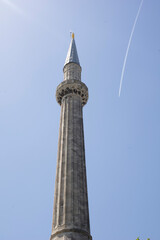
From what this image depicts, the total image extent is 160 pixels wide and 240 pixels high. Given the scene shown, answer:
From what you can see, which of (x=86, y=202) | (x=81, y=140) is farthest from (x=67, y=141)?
(x=86, y=202)

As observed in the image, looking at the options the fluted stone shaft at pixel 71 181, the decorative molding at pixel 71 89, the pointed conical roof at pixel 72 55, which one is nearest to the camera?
the fluted stone shaft at pixel 71 181

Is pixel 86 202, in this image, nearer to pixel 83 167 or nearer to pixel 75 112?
pixel 83 167

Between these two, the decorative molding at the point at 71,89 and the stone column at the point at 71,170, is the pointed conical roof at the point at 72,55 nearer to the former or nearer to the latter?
the stone column at the point at 71,170

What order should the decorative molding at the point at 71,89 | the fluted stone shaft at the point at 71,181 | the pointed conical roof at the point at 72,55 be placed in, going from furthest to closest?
the pointed conical roof at the point at 72,55 → the decorative molding at the point at 71,89 → the fluted stone shaft at the point at 71,181

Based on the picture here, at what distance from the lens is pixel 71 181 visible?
1961 cm

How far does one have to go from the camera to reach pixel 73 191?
19031 mm

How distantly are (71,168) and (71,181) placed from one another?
41.6 inches

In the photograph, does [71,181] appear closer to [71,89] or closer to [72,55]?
[71,89]

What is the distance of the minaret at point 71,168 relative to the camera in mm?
17364

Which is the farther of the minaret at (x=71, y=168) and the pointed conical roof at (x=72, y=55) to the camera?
the pointed conical roof at (x=72, y=55)

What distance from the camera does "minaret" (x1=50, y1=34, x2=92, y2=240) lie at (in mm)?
17364

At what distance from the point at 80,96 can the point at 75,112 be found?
2.50m

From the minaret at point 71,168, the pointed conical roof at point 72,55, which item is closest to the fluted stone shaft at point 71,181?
the minaret at point 71,168

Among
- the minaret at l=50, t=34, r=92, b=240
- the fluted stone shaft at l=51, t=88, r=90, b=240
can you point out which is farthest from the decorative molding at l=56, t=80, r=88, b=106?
the fluted stone shaft at l=51, t=88, r=90, b=240
